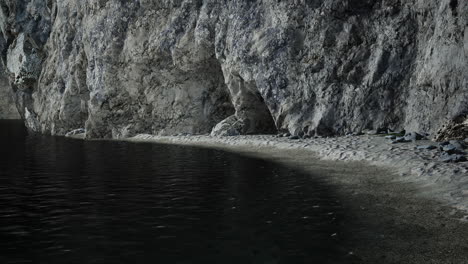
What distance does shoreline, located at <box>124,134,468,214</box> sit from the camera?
13.2 meters

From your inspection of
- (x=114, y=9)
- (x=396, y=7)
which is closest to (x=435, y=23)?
(x=396, y=7)

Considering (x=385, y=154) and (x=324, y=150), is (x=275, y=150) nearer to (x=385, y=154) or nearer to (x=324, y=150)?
(x=324, y=150)

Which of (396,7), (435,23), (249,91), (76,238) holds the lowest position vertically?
(76,238)

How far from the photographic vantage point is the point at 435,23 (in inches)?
987

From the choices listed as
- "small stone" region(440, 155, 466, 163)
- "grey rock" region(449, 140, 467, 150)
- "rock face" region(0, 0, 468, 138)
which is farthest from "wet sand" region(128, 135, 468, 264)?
"rock face" region(0, 0, 468, 138)

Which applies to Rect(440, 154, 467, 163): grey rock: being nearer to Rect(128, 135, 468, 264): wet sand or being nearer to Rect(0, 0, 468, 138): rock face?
Rect(128, 135, 468, 264): wet sand

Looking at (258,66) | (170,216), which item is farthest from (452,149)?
(258,66)

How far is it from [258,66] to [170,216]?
80.7 feet

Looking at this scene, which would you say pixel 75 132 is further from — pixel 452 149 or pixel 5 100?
pixel 5 100

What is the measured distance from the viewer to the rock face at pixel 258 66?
2572 centimetres

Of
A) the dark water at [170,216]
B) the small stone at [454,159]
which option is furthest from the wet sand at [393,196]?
the dark water at [170,216]

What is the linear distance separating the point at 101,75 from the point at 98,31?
18.6 ft

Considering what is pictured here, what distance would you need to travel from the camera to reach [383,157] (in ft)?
62.8

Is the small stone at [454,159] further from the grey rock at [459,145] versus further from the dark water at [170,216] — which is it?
the dark water at [170,216]
